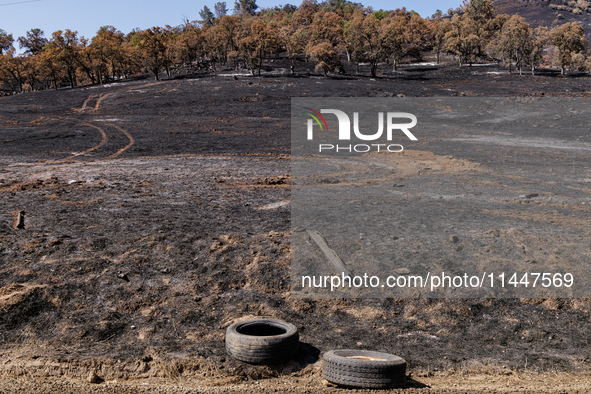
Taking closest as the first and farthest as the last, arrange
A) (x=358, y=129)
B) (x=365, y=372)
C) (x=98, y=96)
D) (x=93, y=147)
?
(x=365, y=372), (x=93, y=147), (x=358, y=129), (x=98, y=96)

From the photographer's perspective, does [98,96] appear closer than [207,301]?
No

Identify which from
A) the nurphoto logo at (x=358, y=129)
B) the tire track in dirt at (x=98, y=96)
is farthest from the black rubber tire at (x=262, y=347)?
the tire track in dirt at (x=98, y=96)

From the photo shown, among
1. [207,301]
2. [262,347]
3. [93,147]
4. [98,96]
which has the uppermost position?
[98,96]

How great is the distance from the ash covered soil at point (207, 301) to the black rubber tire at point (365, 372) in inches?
11.2

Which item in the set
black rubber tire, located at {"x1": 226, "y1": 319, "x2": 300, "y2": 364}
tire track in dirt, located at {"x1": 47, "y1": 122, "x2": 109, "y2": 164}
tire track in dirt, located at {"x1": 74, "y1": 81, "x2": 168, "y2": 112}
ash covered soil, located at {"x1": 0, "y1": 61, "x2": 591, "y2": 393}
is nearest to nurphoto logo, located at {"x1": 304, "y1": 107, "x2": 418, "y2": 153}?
ash covered soil, located at {"x1": 0, "y1": 61, "x2": 591, "y2": 393}

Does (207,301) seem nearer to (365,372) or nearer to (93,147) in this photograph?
(365,372)

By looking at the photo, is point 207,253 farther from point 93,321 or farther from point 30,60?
point 30,60

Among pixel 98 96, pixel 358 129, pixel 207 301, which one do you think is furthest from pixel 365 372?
pixel 98 96

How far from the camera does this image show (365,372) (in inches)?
187

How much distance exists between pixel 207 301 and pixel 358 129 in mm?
22183

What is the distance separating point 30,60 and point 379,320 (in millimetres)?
90994

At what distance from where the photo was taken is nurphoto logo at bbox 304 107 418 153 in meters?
21.6

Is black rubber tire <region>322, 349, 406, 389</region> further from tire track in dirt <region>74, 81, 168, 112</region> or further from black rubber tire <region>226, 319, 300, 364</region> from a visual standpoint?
tire track in dirt <region>74, 81, 168, 112</region>

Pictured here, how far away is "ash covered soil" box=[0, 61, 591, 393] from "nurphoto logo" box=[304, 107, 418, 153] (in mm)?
5308
